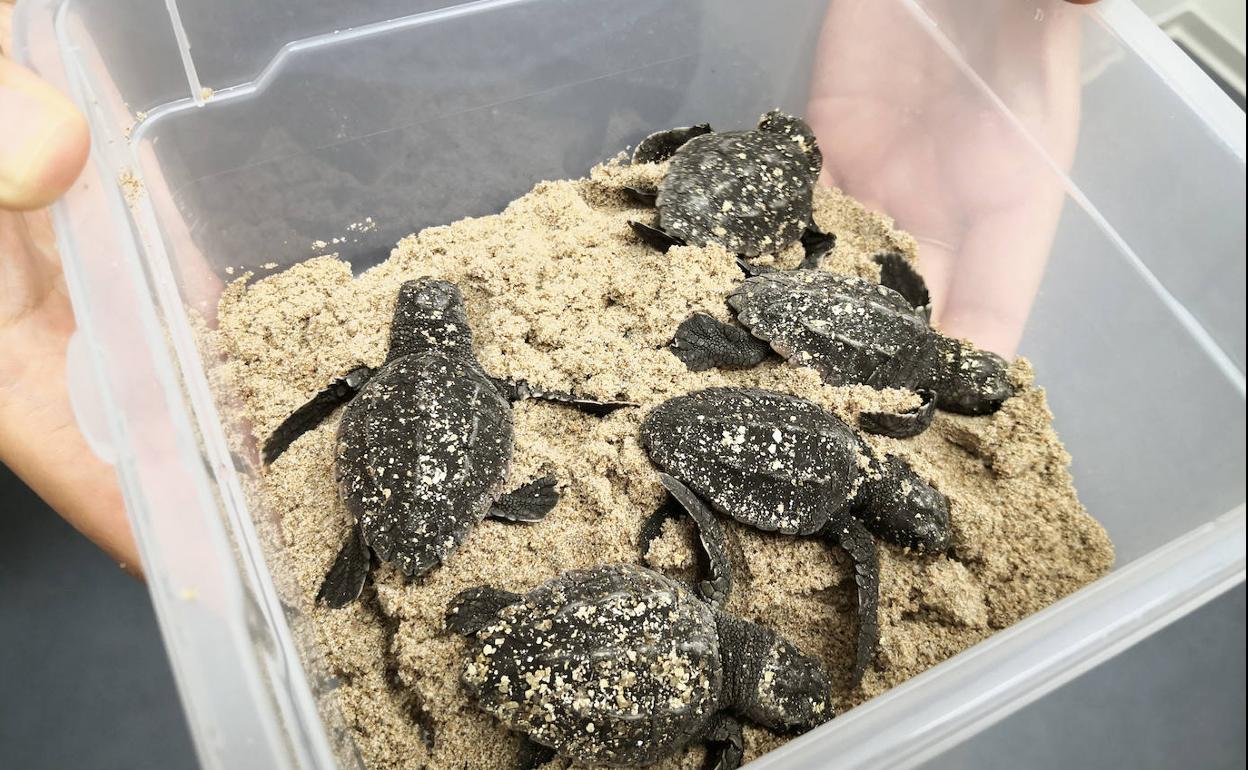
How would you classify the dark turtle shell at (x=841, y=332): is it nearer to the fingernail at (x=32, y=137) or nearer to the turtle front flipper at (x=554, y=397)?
the turtle front flipper at (x=554, y=397)

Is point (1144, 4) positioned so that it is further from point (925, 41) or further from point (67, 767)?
point (67, 767)

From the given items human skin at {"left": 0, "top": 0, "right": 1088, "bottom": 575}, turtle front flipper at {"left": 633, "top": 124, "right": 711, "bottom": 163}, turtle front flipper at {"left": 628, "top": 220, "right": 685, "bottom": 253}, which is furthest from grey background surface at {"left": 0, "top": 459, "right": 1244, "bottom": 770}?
turtle front flipper at {"left": 633, "top": 124, "right": 711, "bottom": 163}

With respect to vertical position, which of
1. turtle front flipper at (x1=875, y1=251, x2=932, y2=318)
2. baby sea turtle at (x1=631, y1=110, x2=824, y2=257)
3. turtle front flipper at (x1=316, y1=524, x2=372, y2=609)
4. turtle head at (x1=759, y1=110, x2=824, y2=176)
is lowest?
turtle front flipper at (x1=316, y1=524, x2=372, y2=609)

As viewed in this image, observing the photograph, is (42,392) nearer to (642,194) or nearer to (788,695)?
(642,194)

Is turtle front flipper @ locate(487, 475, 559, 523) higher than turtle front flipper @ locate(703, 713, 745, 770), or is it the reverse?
turtle front flipper @ locate(487, 475, 559, 523)

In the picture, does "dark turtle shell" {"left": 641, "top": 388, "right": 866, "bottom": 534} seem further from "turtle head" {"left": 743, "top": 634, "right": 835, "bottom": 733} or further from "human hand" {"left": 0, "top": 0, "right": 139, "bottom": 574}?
"human hand" {"left": 0, "top": 0, "right": 139, "bottom": 574}
